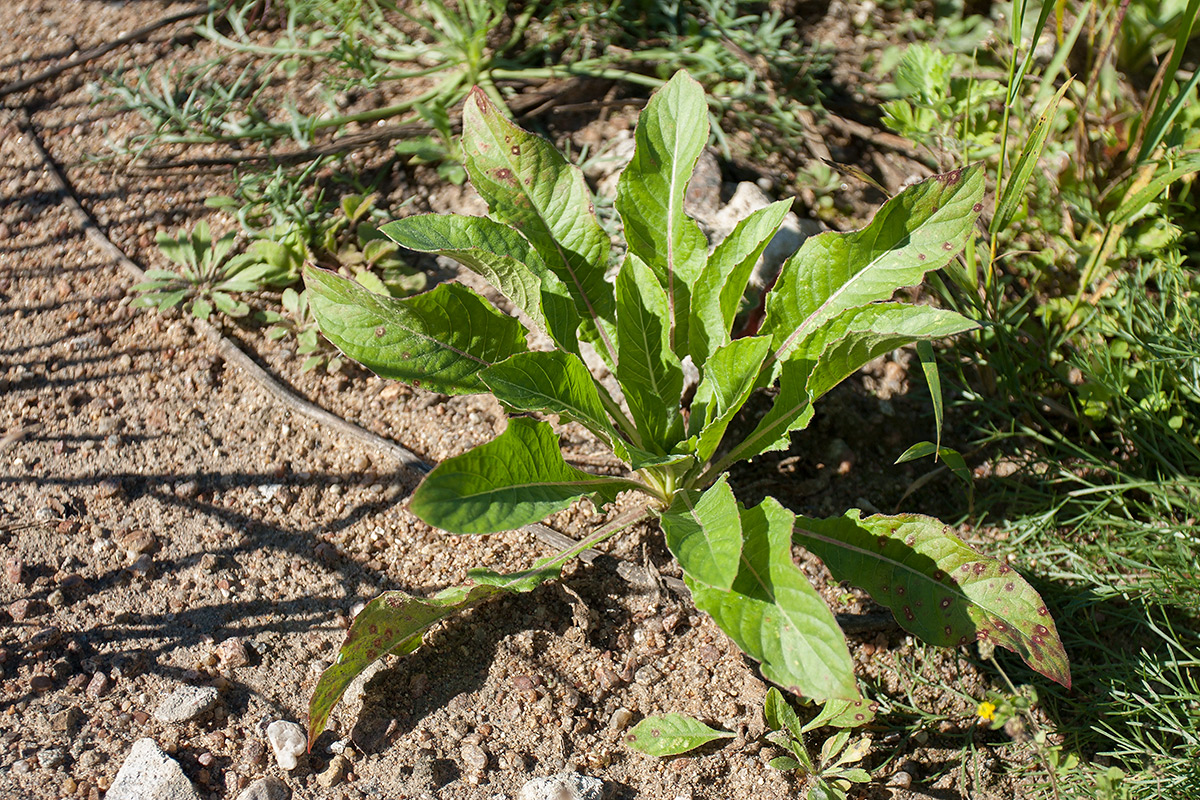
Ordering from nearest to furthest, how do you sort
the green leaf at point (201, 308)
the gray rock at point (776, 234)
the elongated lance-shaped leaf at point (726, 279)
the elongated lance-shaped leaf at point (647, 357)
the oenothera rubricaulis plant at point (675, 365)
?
the oenothera rubricaulis plant at point (675, 365) → the elongated lance-shaped leaf at point (726, 279) → the elongated lance-shaped leaf at point (647, 357) → the green leaf at point (201, 308) → the gray rock at point (776, 234)

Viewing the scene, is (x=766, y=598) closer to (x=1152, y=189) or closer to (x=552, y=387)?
(x=552, y=387)

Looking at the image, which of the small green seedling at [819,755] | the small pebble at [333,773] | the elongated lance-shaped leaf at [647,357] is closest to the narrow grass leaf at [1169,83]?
the elongated lance-shaped leaf at [647,357]

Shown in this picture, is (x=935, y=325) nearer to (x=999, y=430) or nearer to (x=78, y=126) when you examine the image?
(x=999, y=430)

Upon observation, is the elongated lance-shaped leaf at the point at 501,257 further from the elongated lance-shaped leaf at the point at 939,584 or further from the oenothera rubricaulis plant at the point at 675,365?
the elongated lance-shaped leaf at the point at 939,584

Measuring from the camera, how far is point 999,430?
247 cm

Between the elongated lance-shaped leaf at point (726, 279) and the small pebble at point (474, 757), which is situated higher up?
the elongated lance-shaped leaf at point (726, 279)

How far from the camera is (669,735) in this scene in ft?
6.00

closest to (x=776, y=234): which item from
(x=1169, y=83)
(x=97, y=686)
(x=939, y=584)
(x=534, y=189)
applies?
(x=534, y=189)

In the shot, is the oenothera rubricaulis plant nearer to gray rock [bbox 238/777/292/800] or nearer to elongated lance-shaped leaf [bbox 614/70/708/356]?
elongated lance-shaped leaf [bbox 614/70/708/356]

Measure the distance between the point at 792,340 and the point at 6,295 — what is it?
229 cm

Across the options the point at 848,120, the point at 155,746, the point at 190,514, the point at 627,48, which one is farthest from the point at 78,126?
the point at 848,120

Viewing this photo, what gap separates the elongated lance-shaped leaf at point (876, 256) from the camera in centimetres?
189

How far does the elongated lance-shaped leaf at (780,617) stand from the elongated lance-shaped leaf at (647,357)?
474 mm

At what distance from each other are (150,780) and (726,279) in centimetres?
162
